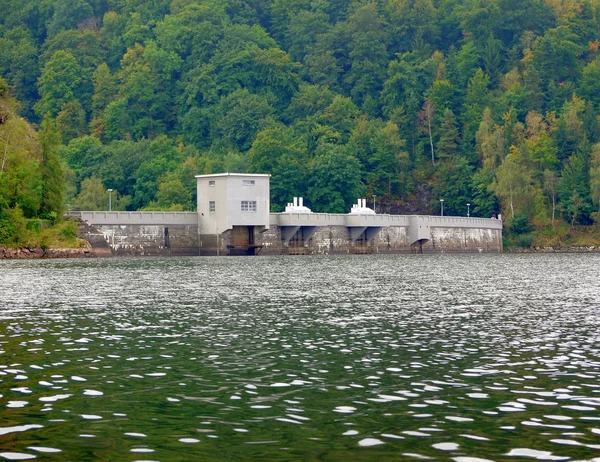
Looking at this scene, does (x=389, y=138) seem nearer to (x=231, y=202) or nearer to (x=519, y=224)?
(x=519, y=224)

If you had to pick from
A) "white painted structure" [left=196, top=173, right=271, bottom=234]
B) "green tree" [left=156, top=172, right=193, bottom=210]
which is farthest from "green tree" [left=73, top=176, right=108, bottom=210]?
"white painted structure" [left=196, top=173, right=271, bottom=234]

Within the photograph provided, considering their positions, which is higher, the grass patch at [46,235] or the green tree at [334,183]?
the green tree at [334,183]

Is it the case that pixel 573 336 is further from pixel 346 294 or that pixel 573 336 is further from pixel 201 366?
pixel 346 294

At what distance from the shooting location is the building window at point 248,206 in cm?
11912

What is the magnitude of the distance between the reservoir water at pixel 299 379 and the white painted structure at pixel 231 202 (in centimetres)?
7301

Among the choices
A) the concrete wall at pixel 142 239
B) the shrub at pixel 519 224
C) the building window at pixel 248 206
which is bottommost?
the concrete wall at pixel 142 239

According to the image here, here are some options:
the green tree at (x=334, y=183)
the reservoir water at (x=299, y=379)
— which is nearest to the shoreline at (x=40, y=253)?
the green tree at (x=334, y=183)

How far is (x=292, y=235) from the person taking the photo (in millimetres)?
125750

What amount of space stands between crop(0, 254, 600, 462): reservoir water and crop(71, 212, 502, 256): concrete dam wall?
68597 millimetres

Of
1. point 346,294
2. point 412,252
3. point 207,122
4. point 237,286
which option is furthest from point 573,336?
point 207,122

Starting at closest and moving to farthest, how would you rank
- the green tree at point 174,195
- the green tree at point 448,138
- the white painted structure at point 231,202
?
1. the white painted structure at point 231,202
2. the green tree at point 174,195
3. the green tree at point 448,138

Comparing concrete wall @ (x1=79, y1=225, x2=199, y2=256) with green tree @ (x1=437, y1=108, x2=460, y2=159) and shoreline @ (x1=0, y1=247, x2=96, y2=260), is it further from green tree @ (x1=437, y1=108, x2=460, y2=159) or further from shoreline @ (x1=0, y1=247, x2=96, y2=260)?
green tree @ (x1=437, y1=108, x2=460, y2=159)

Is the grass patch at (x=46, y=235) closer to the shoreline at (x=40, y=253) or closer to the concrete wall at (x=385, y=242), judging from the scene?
the shoreline at (x=40, y=253)

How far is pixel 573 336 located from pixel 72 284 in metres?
32.5
